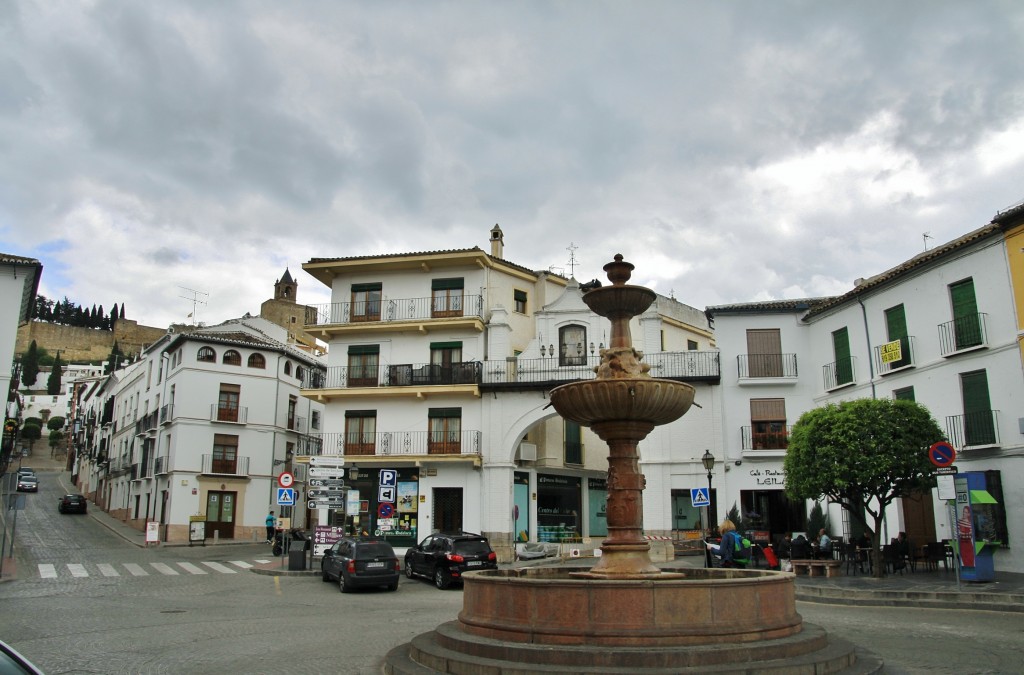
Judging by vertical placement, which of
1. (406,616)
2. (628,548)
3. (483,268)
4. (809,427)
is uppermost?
(483,268)

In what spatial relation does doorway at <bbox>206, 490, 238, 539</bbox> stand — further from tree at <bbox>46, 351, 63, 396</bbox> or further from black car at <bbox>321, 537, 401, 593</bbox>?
tree at <bbox>46, 351, 63, 396</bbox>

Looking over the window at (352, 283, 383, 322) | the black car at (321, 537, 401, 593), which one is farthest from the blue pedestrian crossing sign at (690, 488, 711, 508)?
the window at (352, 283, 383, 322)

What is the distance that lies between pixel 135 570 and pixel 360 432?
1170 cm

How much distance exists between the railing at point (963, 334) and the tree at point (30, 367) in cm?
12575

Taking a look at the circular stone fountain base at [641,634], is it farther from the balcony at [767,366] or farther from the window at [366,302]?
the window at [366,302]

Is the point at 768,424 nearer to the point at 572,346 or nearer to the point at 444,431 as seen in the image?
the point at 572,346

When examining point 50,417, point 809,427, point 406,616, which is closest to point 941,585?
point 809,427

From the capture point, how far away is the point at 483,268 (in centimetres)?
3547

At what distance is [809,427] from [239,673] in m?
16.7

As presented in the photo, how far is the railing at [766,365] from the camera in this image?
3055cm

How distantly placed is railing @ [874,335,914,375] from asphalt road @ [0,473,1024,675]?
1133 centimetres

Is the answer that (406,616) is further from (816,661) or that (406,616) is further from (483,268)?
(483,268)

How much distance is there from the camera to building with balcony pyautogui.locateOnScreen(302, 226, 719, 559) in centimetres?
3247

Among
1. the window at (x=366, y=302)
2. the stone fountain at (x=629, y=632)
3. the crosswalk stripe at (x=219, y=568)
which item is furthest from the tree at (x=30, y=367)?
the stone fountain at (x=629, y=632)
